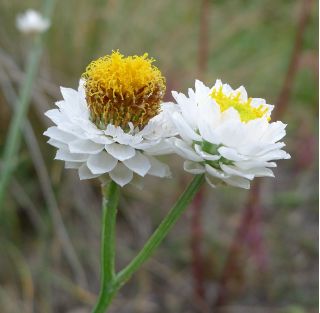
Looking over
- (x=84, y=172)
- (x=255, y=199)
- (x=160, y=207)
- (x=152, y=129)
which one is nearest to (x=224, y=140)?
(x=152, y=129)

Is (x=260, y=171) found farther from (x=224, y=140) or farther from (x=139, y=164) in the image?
(x=139, y=164)

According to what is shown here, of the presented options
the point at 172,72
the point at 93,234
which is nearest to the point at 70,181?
the point at 93,234

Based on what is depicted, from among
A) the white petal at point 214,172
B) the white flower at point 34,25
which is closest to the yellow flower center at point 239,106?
the white petal at point 214,172

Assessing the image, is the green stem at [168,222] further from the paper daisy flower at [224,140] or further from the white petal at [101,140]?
the white petal at [101,140]

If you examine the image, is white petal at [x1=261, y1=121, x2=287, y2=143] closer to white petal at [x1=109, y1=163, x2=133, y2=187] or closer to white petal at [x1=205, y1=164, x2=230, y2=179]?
white petal at [x1=205, y1=164, x2=230, y2=179]

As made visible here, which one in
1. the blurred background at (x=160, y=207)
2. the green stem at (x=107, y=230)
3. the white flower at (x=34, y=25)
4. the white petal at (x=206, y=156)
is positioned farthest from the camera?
the blurred background at (x=160, y=207)

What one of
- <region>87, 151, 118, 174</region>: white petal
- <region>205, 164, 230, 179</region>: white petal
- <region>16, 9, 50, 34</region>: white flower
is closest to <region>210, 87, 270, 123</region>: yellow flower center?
<region>205, 164, 230, 179</region>: white petal
